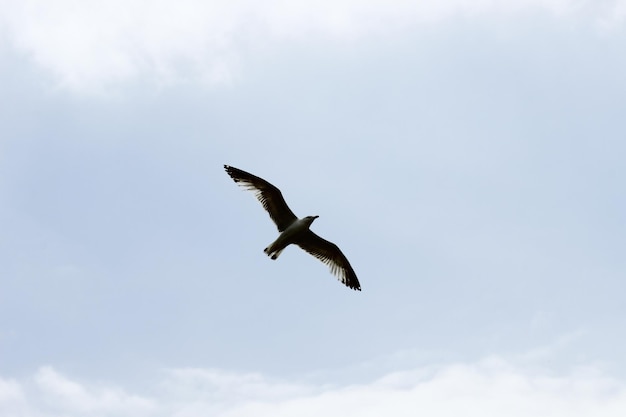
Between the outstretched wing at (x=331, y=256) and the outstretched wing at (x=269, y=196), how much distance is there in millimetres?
1227

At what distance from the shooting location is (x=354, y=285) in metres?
36.2

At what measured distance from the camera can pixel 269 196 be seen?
33625mm

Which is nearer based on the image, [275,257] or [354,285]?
[275,257]

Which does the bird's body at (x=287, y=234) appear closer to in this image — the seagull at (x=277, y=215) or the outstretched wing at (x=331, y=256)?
the seagull at (x=277, y=215)

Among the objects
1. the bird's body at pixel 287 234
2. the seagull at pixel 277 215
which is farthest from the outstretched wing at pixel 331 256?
the bird's body at pixel 287 234

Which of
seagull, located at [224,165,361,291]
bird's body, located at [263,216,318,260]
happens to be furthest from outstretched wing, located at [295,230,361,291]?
bird's body, located at [263,216,318,260]

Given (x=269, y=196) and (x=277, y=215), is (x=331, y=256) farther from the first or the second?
(x=269, y=196)

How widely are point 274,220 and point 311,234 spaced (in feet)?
5.86

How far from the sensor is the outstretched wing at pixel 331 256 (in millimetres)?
34969

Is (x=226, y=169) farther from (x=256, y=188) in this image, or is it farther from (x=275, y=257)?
(x=275, y=257)

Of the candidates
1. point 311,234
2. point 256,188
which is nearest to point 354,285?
point 311,234

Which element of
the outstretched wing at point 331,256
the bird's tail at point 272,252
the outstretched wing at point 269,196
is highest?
the outstretched wing at point 269,196

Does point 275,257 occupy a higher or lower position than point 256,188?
lower

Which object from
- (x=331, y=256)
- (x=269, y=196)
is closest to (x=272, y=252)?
(x=269, y=196)
